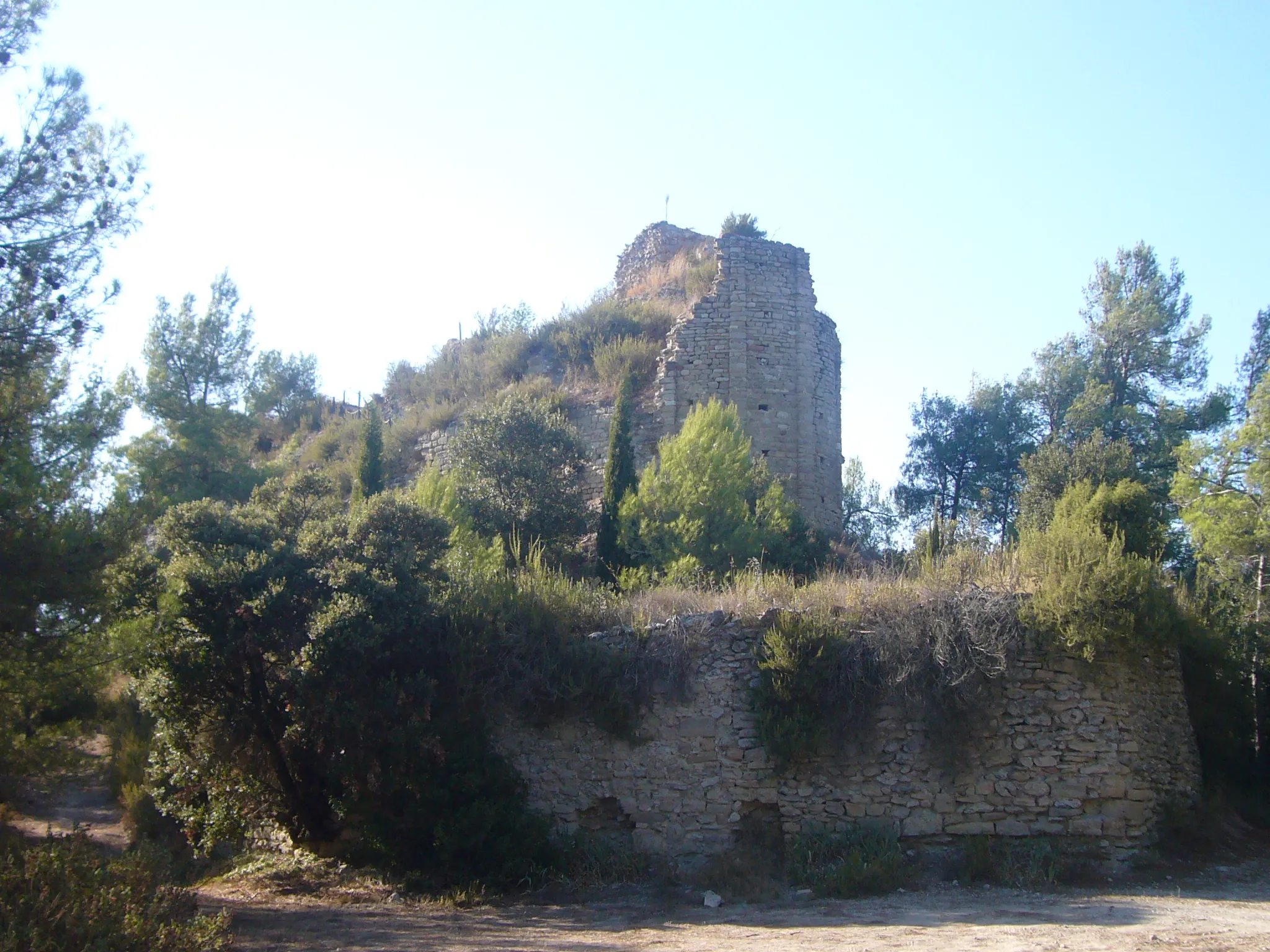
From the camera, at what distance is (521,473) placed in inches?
831

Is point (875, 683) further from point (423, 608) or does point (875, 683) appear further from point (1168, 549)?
point (1168, 549)

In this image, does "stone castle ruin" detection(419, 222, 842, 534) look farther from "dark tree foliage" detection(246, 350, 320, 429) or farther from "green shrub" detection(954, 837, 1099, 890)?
"green shrub" detection(954, 837, 1099, 890)

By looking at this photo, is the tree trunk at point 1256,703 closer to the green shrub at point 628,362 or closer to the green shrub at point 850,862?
the green shrub at point 850,862

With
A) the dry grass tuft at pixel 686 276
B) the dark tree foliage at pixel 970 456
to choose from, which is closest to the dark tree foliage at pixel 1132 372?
the dark tree foliage at pixel 970 456

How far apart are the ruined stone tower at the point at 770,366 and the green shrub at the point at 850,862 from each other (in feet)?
40.3

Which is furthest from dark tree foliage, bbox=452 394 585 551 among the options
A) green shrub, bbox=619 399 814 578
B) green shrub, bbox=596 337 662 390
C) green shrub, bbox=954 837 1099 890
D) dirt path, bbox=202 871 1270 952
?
green shrub, bbox=954 837 1099 890

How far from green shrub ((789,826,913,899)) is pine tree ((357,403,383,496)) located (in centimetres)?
1444

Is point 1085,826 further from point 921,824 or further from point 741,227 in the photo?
point 741,227

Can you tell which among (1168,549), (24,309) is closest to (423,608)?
(24,309)

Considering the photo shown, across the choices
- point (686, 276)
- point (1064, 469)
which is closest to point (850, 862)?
point (1064, 469)

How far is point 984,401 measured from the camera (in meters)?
29.1

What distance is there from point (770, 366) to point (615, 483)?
596cm

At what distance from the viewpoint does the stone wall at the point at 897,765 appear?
11703mm

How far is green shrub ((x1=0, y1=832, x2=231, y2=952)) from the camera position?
720 centimetres
